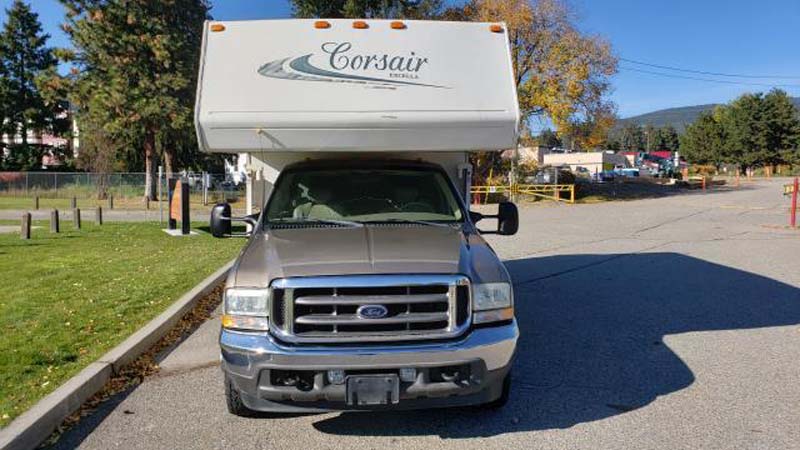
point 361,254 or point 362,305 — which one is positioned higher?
point 361,254

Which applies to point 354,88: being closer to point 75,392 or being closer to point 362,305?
point 362,305

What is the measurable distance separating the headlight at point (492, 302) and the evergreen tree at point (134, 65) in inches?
1345

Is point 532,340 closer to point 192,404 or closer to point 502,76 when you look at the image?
point 502,76

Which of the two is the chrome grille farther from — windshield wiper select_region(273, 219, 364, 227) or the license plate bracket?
windshield wiper select_region(273, 219, 364, 227)

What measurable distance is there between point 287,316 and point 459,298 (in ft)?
3.32

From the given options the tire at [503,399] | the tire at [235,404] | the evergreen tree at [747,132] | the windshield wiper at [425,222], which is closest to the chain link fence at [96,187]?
the windshield wiper at [425,222]

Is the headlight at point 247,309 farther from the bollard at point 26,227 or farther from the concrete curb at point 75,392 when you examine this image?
the bollard at point 26,227

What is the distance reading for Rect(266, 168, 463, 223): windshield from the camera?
5.46 metres

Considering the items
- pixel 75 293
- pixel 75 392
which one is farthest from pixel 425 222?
pixel 75 293

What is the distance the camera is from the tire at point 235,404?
436cm

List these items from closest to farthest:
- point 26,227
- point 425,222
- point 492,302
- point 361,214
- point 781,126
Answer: point 492,302 < point 425,222 < point 361,214 < point 26,227 < point 781,126

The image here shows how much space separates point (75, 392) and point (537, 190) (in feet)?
114

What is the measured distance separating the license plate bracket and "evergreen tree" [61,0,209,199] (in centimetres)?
3429

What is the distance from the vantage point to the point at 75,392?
4730 millimetres
